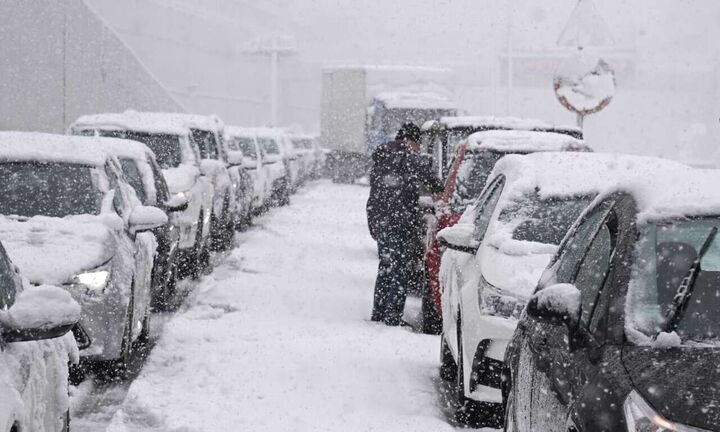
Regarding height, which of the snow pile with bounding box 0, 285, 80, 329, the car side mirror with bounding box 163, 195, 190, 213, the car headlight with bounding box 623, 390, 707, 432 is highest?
the snow pile with bounding box 0, 285, 80, 329

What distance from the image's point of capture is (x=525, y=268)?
718cm

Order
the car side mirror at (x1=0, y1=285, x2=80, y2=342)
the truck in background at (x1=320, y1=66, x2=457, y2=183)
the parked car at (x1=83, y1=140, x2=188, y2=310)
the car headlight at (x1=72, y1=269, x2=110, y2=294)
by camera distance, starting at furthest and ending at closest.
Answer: the truck in background at (x1=320, y1=66, x2=457, y2=183), the parked car at (x1=83, y1=140, x2=188, y2=310), the car headlight at (x1=72, y1=269, x2=110, y2=294), the car side mirror at (x1=0, y1=285, x2=80, y2=342)

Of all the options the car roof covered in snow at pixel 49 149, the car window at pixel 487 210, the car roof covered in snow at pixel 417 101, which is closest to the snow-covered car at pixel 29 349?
the car window at pixel 487 210

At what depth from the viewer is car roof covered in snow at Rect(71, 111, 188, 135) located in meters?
15.0

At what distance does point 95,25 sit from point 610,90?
58.0 ft

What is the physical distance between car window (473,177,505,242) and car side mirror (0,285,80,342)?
413 cm

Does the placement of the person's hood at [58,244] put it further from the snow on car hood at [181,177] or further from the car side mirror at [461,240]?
the snow on car hood at [181,177]

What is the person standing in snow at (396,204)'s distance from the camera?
1108 cm

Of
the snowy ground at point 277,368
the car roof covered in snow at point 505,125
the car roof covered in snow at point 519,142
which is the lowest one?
the snowy ground at point 277,368

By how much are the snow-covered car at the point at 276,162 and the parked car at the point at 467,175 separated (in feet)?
52.3

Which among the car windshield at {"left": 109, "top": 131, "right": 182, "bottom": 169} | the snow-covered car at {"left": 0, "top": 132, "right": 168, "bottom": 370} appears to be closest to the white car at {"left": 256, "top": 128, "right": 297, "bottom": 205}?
the car windshield at {"left": 109, "top": 131, "right": 182, "bottom": 169}

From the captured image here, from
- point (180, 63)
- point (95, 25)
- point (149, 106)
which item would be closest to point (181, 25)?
point (180, 63)

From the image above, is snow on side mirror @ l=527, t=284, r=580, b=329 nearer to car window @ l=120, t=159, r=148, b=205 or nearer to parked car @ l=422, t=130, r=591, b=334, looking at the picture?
parked car @ l=422, t=130, r=591, b=334

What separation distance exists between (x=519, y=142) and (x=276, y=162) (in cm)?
1846
